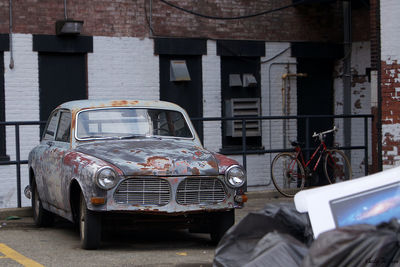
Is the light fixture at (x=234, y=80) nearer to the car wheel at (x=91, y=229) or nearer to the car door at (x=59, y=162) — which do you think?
the car door at (x=59, y=162)

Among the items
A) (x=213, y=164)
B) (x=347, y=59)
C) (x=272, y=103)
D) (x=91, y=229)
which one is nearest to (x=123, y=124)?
(x=213, y=164)

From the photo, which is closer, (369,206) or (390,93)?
(369,206)

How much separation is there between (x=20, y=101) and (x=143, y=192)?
721 cm

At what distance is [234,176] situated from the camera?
891cm

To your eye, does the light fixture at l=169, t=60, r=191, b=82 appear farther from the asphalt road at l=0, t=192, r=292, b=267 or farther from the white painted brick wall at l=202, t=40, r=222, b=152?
the asphalt road at l=0, t=192, r=292, b=267

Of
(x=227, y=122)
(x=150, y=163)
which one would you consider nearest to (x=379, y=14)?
(x=227, y=122)

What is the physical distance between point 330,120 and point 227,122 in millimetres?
2793

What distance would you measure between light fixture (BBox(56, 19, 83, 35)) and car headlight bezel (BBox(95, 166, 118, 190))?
729cm

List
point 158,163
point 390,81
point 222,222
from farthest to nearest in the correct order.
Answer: point 390,81 → point 222,222 → point 158,163

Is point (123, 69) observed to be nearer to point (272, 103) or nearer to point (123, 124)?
point (272, 103)

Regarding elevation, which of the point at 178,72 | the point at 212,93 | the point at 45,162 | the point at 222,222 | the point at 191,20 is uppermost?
the point at 191,20

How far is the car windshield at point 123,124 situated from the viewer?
32.4ft

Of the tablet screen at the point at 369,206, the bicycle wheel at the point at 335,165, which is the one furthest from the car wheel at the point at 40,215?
the tablet screen at the point at 369,206

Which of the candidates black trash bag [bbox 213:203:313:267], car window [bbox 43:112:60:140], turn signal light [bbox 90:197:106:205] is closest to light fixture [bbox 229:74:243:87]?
car window [bbox 43:112:60:140]
